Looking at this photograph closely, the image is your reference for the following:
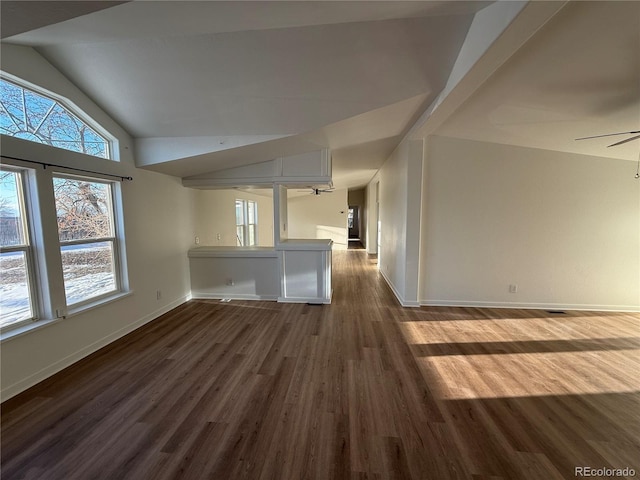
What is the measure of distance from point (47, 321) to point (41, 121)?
179 cm

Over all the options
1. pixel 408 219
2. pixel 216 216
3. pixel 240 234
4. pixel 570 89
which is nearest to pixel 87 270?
pixel 216 216

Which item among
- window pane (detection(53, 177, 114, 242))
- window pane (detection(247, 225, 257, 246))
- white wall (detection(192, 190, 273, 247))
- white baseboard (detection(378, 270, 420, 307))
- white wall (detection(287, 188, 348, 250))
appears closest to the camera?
window pane (detection(53, 177, 114, 242))

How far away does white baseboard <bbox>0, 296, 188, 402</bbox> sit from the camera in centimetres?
205

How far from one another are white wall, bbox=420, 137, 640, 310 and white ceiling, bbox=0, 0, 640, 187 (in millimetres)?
317

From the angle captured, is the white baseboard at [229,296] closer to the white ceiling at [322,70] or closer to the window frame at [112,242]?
the window frame at [112,242]

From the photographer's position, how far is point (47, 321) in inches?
90.6

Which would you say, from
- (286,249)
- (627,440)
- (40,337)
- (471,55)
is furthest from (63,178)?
(627,440)

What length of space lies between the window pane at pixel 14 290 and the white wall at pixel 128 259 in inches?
7.6

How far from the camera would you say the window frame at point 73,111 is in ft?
6.93

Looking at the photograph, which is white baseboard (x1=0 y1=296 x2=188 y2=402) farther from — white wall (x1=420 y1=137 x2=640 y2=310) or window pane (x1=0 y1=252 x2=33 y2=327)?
white wall (x1=420 y1=137 x2=640 y2=310)

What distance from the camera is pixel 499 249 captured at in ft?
12.6

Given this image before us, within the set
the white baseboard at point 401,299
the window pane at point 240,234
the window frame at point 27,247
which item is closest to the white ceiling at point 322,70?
the window frame at point 27,247
